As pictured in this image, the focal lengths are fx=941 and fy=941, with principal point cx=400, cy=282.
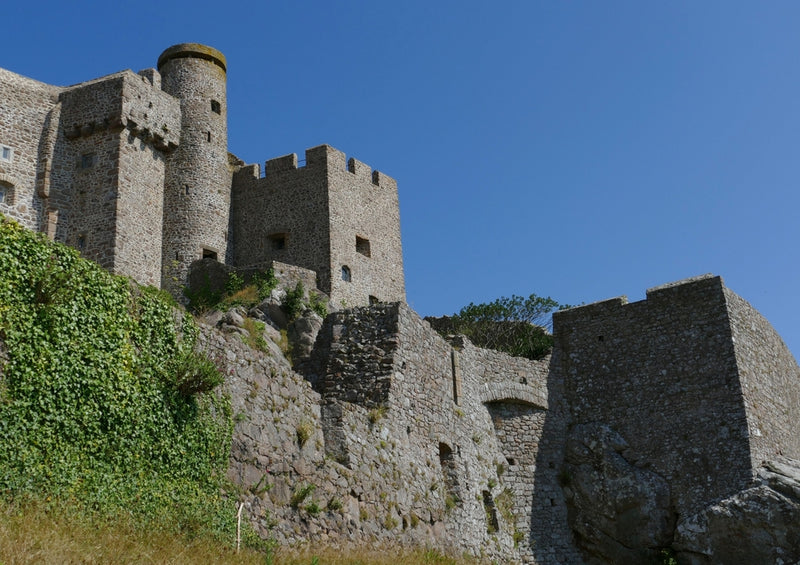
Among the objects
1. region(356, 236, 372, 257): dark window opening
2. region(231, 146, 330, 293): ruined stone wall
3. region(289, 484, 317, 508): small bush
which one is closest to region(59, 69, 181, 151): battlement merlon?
region(231, 146, 330, 293): ruined stone wall

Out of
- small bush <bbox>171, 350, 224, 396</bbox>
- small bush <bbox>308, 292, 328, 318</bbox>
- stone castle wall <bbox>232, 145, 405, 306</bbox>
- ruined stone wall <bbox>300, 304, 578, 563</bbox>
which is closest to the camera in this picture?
small bush <bbox>171, 350, 224, 396</bbox>

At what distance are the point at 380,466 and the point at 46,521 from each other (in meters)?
7.69

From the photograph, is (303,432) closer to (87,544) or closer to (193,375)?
(193,375)

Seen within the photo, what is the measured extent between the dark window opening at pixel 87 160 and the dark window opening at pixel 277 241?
6.78 m

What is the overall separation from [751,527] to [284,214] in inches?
732

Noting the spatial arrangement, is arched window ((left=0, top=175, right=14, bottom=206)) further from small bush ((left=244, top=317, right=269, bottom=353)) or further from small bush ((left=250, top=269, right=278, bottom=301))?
small bush ((left=244, top=317, right=269, bottom=353))

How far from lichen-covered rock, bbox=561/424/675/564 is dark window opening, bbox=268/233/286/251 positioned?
13.4 metres

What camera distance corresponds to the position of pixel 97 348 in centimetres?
1260

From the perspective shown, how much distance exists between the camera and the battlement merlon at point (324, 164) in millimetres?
33219

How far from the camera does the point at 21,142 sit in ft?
91.6

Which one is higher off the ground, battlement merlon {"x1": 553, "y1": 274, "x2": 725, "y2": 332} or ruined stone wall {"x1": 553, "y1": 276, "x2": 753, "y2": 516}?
battlement merlon {"x1": 553, "y1": 274, "x2": 725, "y2": 332}

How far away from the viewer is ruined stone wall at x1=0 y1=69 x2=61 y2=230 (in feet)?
89.0

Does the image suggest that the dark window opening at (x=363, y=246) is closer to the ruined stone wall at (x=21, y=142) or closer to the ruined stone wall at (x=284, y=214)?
the ruined stone wall at (x=284, y=214)

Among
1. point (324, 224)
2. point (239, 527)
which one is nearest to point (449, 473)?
point (239, 527)
